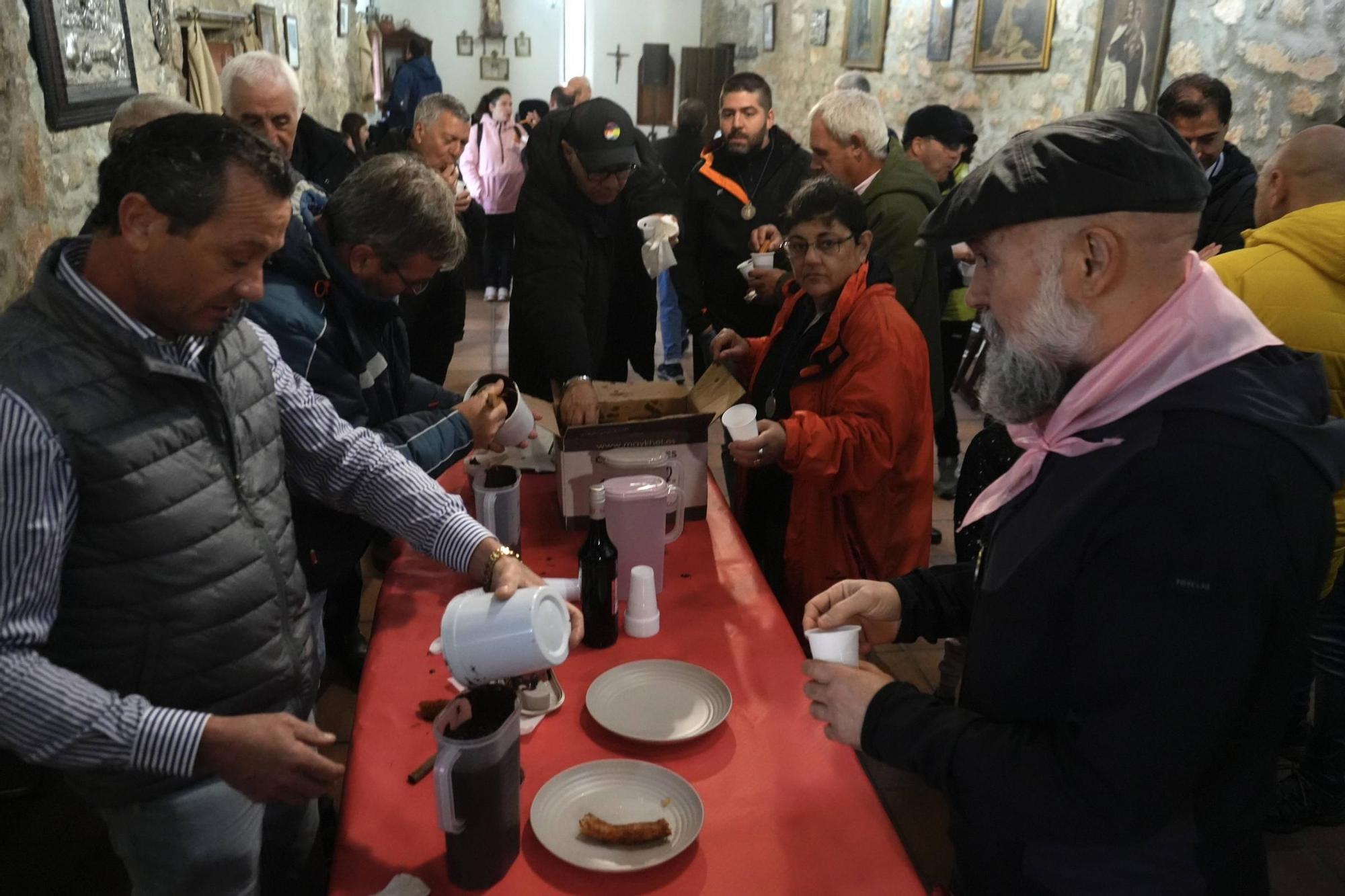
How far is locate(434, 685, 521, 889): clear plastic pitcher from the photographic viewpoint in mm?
1123

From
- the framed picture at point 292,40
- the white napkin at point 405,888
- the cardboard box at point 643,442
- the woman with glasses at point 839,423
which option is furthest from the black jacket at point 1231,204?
the framed picture at point 292,40

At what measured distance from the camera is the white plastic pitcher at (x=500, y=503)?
6.77 ft

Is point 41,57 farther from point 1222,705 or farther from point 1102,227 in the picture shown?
point 1222,705

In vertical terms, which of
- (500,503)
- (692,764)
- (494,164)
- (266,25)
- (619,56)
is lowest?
(692,764)

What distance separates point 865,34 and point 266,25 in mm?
4801

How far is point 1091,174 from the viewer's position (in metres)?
1.02

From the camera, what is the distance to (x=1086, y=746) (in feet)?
3.27

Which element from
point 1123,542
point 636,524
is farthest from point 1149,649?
point 636,524

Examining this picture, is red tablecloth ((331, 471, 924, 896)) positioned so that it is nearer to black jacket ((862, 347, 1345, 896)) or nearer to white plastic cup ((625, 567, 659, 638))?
white plastic cup ((625, 567, 659, 638))

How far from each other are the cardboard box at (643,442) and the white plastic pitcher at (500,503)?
13 centimetres

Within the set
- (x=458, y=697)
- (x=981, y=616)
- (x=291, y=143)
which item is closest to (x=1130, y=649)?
(x=981, y=616)

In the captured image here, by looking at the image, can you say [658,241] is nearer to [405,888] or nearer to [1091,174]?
[1091,174]

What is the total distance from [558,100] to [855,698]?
8.21 meters

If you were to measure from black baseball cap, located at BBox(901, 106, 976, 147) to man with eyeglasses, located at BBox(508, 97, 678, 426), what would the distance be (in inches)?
69.4
